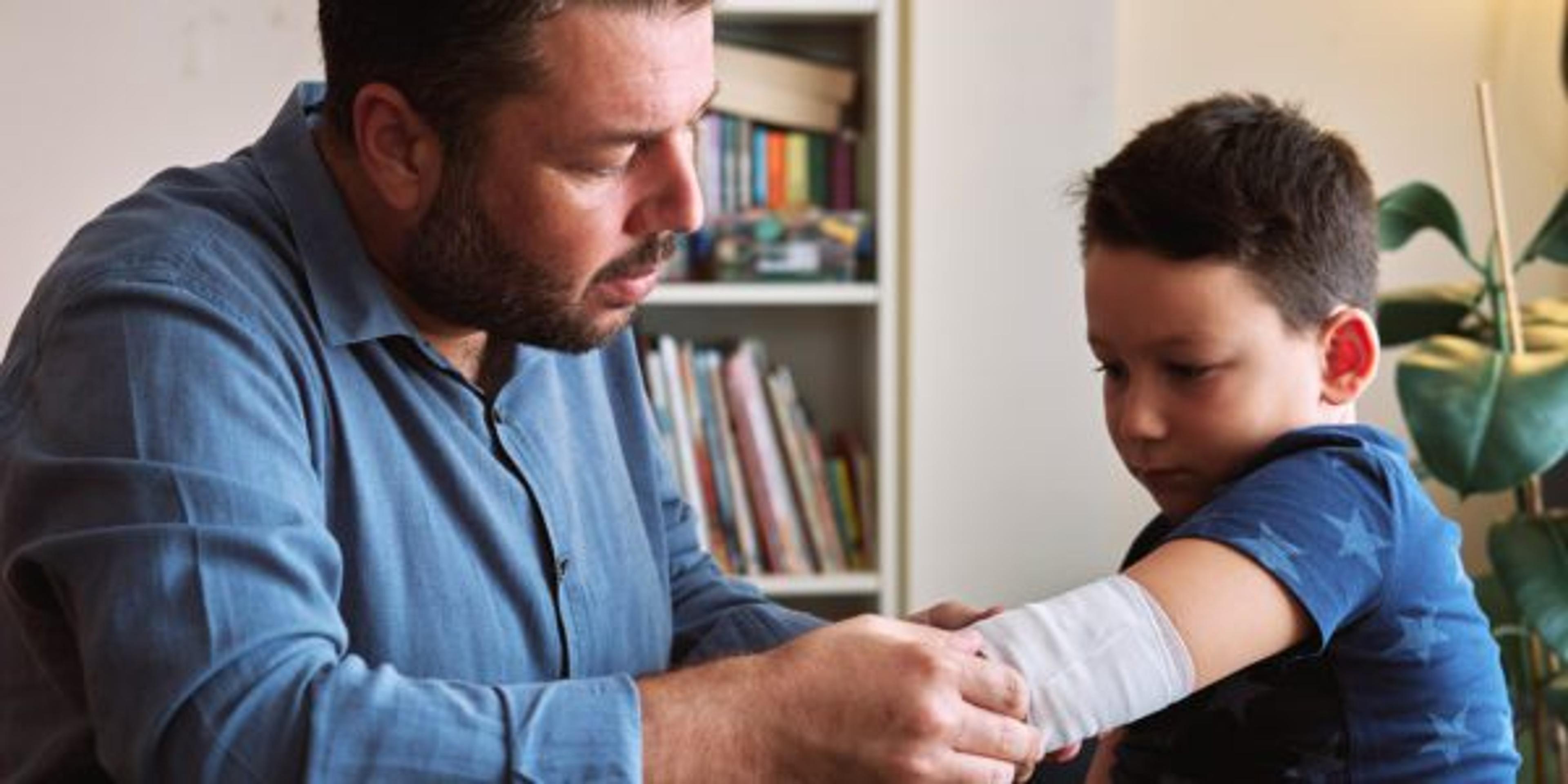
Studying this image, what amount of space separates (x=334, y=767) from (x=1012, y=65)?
1989 mm

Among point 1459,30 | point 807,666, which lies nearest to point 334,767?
point 807,666

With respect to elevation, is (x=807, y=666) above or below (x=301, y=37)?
below

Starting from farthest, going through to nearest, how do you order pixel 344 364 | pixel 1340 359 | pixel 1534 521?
Result: 1. pixel 1534 521
2. pixel 1340 359
3. pixel 344 364

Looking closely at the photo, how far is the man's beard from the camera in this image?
1.40 m

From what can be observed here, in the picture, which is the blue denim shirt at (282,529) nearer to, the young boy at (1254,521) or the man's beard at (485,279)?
the man's beard at (485,279)

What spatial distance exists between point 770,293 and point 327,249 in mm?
1519

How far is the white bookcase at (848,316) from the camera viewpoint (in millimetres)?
2803

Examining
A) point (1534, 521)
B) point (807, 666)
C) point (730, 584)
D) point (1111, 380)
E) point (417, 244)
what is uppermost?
point (417, 244)

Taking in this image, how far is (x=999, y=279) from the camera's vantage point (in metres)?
2.89

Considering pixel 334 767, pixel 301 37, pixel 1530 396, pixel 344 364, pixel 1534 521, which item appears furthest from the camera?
pixel 301 37

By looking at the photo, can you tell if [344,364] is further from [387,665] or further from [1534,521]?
[1534,521]

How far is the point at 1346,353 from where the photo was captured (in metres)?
1.44

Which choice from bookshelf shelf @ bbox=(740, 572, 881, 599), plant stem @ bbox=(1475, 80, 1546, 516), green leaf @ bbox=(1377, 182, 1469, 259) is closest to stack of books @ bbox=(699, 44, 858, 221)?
bookshelf shelf @ bbox=(740, 572, 881, 599)

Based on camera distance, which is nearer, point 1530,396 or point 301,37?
point 1530,396
